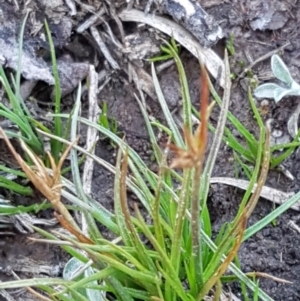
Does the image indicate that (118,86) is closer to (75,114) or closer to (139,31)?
(139,31)

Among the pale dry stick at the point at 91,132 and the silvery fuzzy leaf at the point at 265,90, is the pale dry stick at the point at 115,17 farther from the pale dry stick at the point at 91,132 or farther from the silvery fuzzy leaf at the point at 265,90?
the silvery fuzzy leaf at the point at 265,90

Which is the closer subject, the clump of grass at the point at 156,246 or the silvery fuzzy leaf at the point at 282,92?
the clump of grass at the point at 156,246

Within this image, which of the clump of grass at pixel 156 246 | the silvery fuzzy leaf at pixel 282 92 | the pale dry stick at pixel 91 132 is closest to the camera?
the clump of grass at pixel 156 246

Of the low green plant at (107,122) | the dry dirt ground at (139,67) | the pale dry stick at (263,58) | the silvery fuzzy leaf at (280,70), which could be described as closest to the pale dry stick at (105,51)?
the dry dirt ground at (139,67)

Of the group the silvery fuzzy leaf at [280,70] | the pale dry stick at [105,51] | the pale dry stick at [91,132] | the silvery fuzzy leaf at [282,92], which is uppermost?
the silvery fuzzy leaf at [280,70]

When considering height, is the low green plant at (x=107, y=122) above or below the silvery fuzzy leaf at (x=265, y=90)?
below

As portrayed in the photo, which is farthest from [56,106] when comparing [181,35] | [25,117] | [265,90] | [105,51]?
[265,90]

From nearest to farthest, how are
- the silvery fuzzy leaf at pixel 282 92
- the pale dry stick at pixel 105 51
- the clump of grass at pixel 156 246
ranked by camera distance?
the clump of grass at pixel 156 246, the silvery fuzzy leaf at pixel 282 92, the pale dry stick at pixel 105 51
